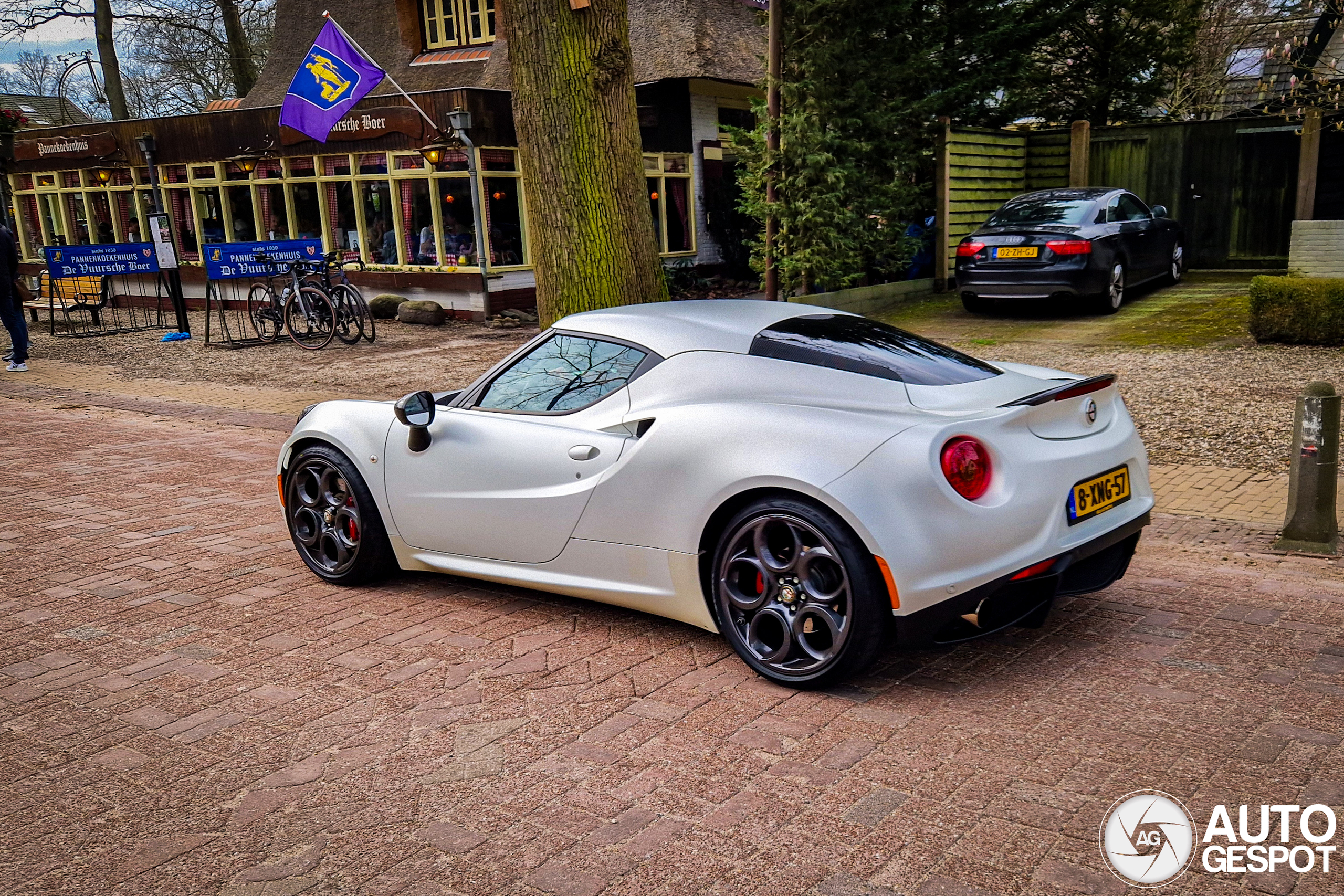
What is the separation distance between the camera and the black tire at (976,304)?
1367 centimetres

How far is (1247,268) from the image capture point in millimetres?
16453

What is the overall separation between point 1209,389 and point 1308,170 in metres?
8.45

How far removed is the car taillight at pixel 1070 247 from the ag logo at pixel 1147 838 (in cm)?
1073

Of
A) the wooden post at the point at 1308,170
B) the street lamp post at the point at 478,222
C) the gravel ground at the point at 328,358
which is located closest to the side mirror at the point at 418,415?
the gravel ground at the point at 328,358

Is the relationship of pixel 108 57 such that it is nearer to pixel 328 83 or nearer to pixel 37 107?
pixel 328 83

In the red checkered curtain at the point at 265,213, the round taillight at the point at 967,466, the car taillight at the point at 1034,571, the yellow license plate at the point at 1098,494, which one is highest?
the red checkered curtain at the point at 265,213

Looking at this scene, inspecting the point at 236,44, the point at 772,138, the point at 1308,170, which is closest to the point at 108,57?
the point at 236,44

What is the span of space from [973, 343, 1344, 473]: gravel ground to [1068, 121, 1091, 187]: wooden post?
23.2 feet

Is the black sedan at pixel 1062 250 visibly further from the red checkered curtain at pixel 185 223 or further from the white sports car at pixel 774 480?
the red checkered curtain at pixel 185 223

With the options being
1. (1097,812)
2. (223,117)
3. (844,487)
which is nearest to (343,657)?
(844,487)

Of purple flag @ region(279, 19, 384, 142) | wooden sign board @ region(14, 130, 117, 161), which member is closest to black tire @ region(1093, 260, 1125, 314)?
purple flag @ region(279, 19, 384, 142)

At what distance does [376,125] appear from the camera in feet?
66.6

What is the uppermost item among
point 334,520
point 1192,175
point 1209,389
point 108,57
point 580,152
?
point 108,57

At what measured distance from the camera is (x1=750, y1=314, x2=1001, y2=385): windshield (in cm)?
408
